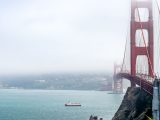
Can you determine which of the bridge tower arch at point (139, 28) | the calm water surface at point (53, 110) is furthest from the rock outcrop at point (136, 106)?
the calm water surface at point (53, 110)

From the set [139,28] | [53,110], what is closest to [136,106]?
[139,28]

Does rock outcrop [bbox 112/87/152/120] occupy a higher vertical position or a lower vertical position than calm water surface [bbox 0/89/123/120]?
higher

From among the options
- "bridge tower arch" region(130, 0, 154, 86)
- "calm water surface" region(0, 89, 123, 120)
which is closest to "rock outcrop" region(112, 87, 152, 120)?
"bridge tower arch" region(130, 0, 154, 86)

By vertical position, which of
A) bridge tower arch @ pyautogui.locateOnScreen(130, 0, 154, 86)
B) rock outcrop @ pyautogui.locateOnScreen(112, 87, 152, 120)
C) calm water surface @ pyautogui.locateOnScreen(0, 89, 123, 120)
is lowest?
calm water surface @ pyautogui.locateOnScreen(0, 89, 123, 120)

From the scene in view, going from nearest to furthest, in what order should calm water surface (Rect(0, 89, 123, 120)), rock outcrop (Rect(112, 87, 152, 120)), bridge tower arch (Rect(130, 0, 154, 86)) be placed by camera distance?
rock outcrop (Rect(112, 87, 152, 120)) < bridge tower arch (Rect(130, 0, 154, 86)) < calm water surface (Rect(0, 89, 123, 120))

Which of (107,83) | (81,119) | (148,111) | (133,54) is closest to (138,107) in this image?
(148,111)

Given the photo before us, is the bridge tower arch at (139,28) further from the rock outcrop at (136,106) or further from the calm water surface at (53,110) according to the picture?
the calm water surface at (53,110)

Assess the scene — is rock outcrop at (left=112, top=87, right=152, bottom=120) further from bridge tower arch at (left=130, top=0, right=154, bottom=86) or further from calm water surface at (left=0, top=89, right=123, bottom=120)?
calm water surface at (left=0, top=89, right=123, bottom=120)

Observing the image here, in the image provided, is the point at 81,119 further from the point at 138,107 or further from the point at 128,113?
A: the point at 138,107

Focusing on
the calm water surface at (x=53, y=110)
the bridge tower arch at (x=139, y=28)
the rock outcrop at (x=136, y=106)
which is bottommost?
the calm water surface at (x=53, y=110)
